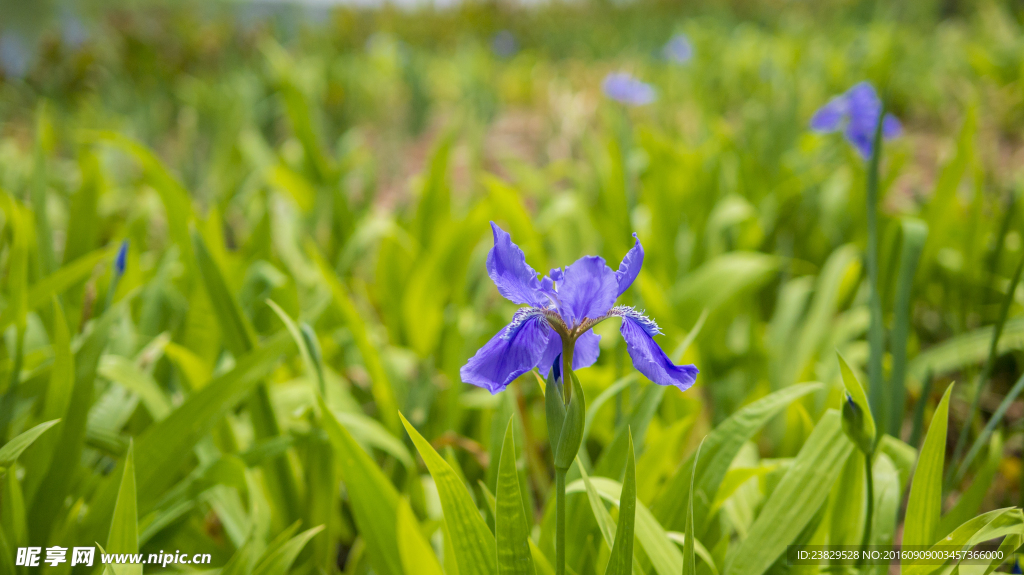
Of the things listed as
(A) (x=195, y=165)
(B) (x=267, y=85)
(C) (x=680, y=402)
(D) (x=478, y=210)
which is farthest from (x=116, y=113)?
(C) (x=680, y=402)

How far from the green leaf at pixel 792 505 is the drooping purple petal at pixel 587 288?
1.87 ft

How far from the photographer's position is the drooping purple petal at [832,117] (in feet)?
7.14

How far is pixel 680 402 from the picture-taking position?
5.06 ft

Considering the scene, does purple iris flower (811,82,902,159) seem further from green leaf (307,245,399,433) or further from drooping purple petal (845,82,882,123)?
green leaf (307,245,399,433)

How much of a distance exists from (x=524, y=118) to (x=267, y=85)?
231cm

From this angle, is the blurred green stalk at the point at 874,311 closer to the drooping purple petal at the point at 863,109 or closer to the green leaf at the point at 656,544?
the green leaf at the point at 656,544

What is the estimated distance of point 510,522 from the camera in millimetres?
729

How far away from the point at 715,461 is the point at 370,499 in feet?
2.00

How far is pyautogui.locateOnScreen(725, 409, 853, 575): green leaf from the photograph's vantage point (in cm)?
94

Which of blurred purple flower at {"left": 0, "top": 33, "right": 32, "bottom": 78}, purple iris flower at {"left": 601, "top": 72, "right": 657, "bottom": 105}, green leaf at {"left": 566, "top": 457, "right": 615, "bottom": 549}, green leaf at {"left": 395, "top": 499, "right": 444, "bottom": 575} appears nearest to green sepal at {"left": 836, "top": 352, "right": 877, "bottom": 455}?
green leaf at {"left": 566, "top": 457, "right": 615, "bottom": 549}

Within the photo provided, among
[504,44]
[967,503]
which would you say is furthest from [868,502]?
[504,44]

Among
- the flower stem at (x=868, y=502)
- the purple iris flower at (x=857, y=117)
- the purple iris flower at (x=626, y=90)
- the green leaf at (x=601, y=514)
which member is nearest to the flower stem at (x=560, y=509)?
the green leaf at (x=601, y=514)

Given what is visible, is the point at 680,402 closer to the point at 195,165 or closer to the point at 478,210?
the point at 478,210

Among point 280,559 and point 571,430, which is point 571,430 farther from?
point 280,559
